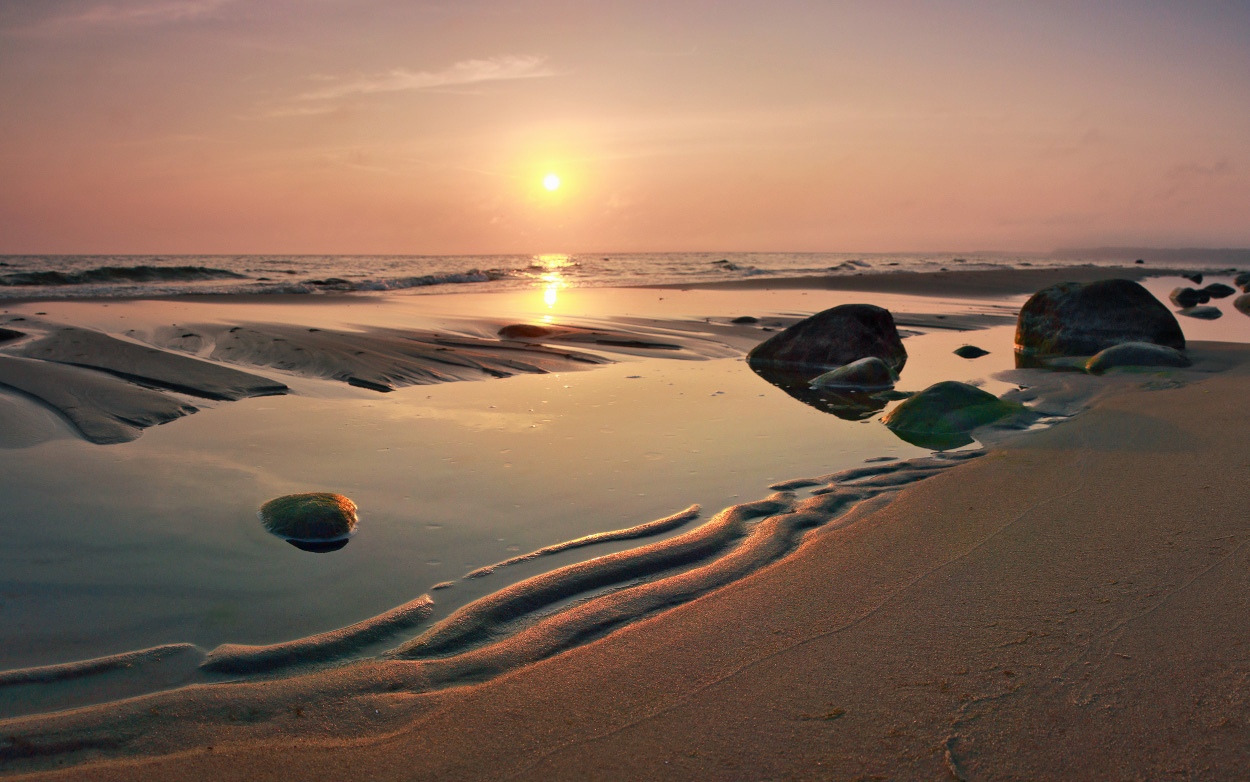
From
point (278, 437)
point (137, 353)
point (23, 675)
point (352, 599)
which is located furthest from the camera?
point (137, 353)

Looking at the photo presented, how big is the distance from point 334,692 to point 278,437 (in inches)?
132

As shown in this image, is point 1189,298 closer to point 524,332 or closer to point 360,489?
point 524,332

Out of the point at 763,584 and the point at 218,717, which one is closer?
the point at 218,717

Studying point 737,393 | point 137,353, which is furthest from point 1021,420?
point 137,353

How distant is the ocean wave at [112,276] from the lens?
71.2 feet

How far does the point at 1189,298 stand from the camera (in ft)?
64.7

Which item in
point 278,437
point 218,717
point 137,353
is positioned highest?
point 137,353

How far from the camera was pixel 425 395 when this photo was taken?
669 centimetres

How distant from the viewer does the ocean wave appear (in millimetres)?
21688

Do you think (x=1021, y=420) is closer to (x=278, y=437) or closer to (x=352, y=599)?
(x=352, y=599)

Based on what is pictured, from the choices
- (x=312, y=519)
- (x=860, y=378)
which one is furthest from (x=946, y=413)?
(x=312, y=519)

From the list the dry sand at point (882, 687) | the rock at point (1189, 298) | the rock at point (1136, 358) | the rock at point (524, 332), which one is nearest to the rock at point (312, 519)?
the dry sand at point (882, 687)

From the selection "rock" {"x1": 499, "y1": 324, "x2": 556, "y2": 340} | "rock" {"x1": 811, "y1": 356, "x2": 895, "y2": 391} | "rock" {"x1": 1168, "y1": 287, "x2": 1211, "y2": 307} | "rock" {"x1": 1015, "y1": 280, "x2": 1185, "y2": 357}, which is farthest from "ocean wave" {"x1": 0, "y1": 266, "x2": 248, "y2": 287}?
"rock" {"x1": 1168, "y1": 287, "x2": 1211, "y2": 307}

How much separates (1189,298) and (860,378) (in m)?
17.8
